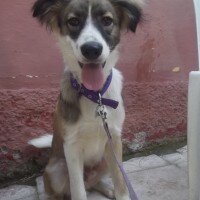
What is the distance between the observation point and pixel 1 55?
3.19 metres

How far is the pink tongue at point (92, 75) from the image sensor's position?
2.36 metres

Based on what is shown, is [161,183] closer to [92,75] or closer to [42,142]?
[42,142]

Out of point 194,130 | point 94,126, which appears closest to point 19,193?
point 94,126

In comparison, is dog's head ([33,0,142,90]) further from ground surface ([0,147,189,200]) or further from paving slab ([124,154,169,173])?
paving slab ([124,154,169,173])

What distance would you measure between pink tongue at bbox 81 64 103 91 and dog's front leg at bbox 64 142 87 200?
0.45 metres

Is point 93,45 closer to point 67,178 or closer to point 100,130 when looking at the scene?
point 100,130

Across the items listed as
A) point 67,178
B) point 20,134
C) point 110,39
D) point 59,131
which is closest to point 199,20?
point 110,39

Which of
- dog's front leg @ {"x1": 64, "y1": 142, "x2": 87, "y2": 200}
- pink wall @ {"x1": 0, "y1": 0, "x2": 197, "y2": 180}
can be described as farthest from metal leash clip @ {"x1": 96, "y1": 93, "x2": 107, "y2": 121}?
pink wall @ {"x1": 0, "y1": 0, "x2": 197, "y2": 180}

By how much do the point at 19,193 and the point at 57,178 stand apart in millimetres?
503

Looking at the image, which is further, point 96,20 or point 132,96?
point 132,96

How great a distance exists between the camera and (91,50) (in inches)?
85.4

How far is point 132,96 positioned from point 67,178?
3.62 feet

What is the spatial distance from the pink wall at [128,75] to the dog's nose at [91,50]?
101 centimetres

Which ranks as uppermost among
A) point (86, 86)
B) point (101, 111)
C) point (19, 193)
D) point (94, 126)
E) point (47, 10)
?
point (47, 10)
